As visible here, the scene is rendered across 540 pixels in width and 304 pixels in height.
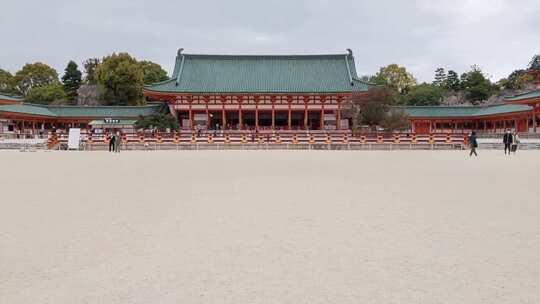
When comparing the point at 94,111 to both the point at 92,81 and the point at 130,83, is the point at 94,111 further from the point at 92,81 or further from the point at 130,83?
the point at 92,81

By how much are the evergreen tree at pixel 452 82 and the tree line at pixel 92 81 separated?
153 feet

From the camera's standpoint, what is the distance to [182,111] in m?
41.8

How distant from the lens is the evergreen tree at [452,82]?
72.6 metres

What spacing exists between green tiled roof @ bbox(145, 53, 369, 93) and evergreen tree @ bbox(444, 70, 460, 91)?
34.8 m

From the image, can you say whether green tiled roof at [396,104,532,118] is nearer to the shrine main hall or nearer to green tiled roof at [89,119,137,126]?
the shrine main hall

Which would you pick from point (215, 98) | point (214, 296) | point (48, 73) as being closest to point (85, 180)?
point (214, 296)

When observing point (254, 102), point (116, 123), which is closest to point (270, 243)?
point (254, 102)

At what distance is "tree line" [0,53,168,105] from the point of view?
191 ft

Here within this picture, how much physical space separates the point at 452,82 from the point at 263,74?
139ft

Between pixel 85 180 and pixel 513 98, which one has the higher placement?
pixel 513 98

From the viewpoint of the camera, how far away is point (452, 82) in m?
73.4

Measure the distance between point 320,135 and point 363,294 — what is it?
31.6 meters

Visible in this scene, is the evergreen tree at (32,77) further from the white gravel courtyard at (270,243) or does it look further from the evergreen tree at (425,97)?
the white gravel courtyard at (270,243)

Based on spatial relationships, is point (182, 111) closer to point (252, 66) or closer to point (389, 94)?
point (252, 66)
